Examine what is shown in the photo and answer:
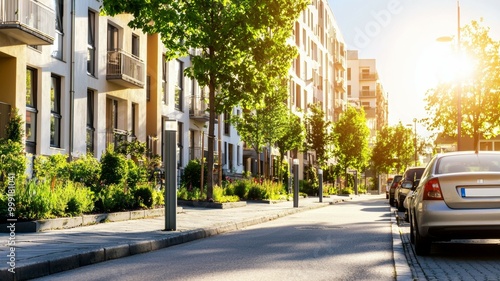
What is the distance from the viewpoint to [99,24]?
97.8ft

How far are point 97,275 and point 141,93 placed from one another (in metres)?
25.3

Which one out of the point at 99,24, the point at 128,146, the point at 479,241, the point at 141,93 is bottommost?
the point at 479,241

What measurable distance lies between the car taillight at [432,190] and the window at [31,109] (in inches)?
631

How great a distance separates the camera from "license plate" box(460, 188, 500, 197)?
10844 millimetres

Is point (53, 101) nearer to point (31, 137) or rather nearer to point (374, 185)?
point (31, 137)

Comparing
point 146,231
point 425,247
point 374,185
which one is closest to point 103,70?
point 146,231

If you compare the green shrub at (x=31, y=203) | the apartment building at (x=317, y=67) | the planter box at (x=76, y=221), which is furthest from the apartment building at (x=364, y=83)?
the green shrub at (x=31, y=203)

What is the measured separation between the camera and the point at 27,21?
2298 cm

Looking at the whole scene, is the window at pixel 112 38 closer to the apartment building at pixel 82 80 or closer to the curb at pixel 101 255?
the apartment building at pixel 82 80

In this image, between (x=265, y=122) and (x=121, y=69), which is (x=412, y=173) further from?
(x=265, y=122)

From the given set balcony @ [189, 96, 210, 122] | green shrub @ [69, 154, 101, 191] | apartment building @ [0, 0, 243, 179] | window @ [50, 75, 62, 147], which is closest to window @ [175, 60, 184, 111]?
apartment building @ [0, 0, 243, 179]

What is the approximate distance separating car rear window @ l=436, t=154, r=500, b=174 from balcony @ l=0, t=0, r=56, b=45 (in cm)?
1406

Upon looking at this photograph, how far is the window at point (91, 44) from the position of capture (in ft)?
95.9

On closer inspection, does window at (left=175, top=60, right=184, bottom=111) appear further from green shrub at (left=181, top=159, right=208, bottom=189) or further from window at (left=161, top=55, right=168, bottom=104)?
green shrub at (left=181, top=159, right=208, bottom=189)
